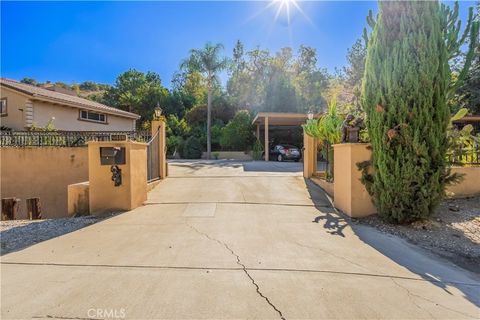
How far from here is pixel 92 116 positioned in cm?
1925

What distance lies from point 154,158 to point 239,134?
1491 centimetres

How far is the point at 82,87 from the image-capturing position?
57719 millimetres

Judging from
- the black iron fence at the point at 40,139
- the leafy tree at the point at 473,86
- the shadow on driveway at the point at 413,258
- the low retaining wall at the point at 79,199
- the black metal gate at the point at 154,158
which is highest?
the leafy tree at the point at 473,86

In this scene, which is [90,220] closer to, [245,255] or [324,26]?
[245,255]

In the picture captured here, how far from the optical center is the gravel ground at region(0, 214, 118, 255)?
4.31 meters

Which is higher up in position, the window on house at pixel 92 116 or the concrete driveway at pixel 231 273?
the window on house at pixel 92 116

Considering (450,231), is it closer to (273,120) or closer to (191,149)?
(273,120)

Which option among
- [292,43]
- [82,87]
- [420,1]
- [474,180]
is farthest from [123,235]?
[82,87]

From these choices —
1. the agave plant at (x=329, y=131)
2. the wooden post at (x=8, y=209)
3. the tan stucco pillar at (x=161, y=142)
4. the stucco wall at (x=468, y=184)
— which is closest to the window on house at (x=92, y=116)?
the tan stucco pillar at (x=161, y=142)

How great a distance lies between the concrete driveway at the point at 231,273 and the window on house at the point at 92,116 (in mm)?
15584

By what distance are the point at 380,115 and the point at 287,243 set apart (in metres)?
3.08

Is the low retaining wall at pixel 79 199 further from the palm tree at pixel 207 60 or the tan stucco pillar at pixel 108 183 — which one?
the palm tree at pixel 207 60

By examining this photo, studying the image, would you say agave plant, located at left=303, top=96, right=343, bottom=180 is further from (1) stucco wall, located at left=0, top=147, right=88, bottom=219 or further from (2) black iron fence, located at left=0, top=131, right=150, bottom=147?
(1) stucco wall, located at left=0, top=147, right=88, bottom=219

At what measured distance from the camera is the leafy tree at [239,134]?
23.4 meters
